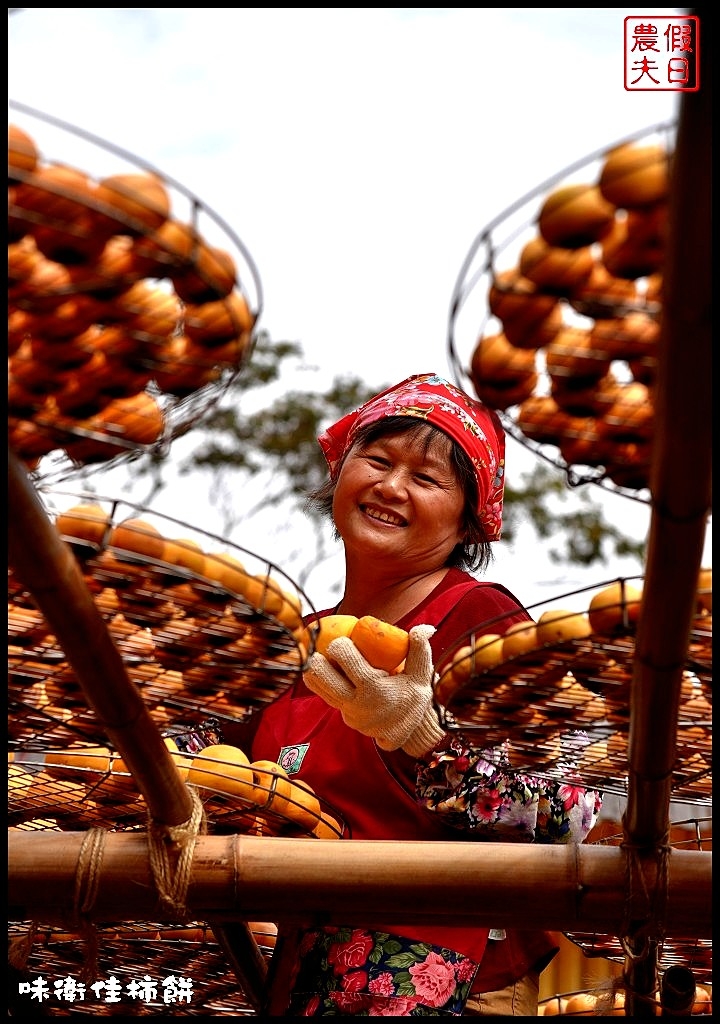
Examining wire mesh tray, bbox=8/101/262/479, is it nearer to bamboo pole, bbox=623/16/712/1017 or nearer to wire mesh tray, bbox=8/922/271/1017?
bamboo pole, bbox=623/16/712/1017

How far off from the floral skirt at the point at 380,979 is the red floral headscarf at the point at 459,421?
0.96 metres

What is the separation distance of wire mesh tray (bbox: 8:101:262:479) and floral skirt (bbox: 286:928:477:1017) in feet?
3.71

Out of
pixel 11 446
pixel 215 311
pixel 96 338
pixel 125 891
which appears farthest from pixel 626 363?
pixel 125 891

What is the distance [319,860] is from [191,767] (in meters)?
0.25

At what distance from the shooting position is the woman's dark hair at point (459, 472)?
2.95 meters

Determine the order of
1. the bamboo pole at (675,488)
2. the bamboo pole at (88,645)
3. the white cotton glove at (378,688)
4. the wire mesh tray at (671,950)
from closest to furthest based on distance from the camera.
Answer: the bamboo pole at (675,488) → the bamboo pole at (88,645) → the white cotton glove at (378,688) → the wire mesh tray at (671,950)

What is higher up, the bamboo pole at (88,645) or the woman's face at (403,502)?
the woman's face at (403,502)

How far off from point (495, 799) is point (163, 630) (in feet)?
2.41

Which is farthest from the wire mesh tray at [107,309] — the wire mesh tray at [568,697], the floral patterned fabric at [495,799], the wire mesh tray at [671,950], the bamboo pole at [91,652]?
the wire mesh tray at [671,950]

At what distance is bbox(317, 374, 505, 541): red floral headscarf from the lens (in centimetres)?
297

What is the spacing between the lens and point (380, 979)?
2414 mm

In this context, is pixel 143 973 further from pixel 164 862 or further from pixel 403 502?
pixel 403 502

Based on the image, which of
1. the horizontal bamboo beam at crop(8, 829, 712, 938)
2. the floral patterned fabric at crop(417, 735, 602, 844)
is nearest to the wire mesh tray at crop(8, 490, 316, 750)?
the horizontal bamboo beam at crop(8, 829, 712, 938)

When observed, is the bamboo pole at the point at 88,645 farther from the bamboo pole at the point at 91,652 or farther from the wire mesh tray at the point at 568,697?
the wire mesh tray at the point at 568,697
